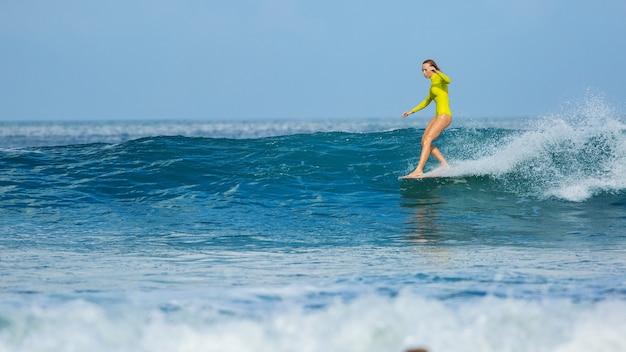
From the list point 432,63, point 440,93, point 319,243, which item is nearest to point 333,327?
point 319,243

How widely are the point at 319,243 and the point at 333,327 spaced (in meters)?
3.70

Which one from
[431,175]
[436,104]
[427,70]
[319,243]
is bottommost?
[319,243]

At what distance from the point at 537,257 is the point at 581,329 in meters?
2.63

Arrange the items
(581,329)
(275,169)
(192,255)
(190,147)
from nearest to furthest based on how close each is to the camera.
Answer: (581,329) < (192,255) < (275,169) < (190,147)

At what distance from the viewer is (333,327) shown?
15.3 feet

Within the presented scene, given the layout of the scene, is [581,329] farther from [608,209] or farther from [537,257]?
[608,209]

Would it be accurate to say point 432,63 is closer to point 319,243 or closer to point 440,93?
point 440,93

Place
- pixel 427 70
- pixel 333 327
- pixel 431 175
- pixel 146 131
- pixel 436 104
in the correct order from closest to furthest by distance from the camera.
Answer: pixel 333 327 < pixel 427 70 < pixel 436 104 < pixel 431 175 < pixel 146 131

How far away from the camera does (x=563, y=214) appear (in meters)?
10.2

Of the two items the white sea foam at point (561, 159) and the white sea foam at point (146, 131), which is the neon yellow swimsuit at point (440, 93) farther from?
the white sea foam at point (146, 131)

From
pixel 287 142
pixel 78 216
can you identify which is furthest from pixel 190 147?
pixel 78 216

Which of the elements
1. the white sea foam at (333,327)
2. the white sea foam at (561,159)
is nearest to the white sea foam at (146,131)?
the white sea foam at (561,159)

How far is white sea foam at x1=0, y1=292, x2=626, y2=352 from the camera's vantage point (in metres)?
4.45

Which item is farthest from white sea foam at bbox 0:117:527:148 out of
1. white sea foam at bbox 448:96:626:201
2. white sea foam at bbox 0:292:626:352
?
white sea foam at bbox 0:292:626:352
